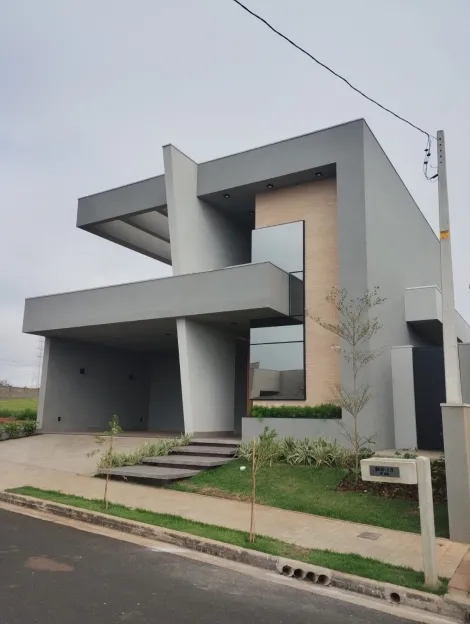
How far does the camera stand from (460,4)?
732cm

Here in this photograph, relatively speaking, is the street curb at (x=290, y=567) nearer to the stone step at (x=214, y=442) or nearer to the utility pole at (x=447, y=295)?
the utility pole at (x=447, y=295)

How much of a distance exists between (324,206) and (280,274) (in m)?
2.67

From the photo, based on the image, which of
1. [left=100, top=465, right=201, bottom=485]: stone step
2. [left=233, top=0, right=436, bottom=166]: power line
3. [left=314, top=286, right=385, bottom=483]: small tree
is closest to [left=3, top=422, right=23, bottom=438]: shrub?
[left=100, top=465, right=201, bottom=485]: stone step

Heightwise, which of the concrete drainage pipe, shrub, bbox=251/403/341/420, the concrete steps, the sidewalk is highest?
shrub, bbox=251/403/341/420

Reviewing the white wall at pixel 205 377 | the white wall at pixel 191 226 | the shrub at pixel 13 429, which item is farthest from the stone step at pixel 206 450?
the shrub at pixel 13 429

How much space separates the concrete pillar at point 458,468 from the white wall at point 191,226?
10.8 metres

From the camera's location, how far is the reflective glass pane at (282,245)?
15.6 m

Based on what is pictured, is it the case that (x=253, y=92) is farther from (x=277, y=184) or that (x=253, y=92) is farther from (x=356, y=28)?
(x=277, y=184)

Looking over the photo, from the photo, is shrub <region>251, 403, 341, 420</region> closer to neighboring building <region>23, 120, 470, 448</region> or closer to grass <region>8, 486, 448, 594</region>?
neighboring building <region>23, 120, 470, 448</region>

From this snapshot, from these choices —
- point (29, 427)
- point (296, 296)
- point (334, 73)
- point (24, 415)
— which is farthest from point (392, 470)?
point (24, 415)

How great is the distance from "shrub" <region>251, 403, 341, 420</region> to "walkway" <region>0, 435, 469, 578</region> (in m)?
4.49

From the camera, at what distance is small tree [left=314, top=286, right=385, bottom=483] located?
12.7 meters

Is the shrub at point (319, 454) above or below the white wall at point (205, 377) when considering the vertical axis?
below

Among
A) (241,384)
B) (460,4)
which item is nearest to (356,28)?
(460,4)
